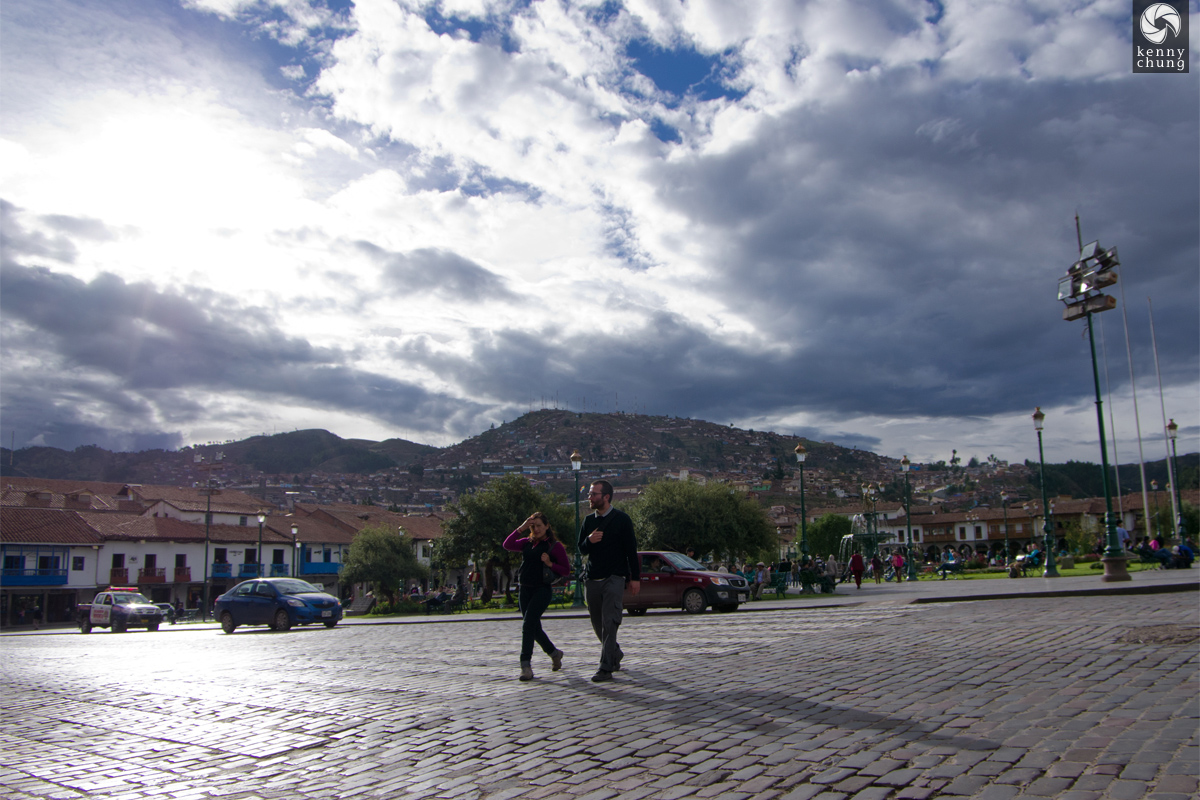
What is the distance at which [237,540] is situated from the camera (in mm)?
69562

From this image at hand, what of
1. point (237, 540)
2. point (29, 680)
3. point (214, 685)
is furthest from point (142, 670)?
point (237, 540)

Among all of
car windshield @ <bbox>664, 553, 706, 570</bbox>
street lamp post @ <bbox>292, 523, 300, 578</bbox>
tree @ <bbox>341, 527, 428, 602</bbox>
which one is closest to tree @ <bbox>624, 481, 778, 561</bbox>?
tree @ <bbox>341, 527, 428, 602</bbox>

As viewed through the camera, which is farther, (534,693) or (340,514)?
(340,514)

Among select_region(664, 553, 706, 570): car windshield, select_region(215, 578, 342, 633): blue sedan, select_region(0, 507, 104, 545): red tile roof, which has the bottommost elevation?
select_region(215, 578, 342, 633): blue sedan

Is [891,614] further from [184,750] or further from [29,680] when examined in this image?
[29,680]

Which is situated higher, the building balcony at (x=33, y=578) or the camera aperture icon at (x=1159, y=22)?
the camera aperture icon at (x=1159, y=22)

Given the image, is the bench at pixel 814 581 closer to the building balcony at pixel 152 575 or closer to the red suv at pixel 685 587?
the red suv at pixel 685 587

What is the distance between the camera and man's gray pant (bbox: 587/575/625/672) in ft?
24.1

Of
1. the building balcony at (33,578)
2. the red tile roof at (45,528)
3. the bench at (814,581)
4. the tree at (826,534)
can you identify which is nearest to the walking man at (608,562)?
the bench at (814,581)

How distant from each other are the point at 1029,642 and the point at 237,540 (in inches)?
2780

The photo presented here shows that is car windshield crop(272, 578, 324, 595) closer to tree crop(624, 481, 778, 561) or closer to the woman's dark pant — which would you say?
the woman's dark pant

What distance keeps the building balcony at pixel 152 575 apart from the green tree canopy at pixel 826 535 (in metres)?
78.6

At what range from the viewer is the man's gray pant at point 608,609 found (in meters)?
7.35

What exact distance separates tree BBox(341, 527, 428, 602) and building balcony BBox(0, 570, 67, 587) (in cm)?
1981
